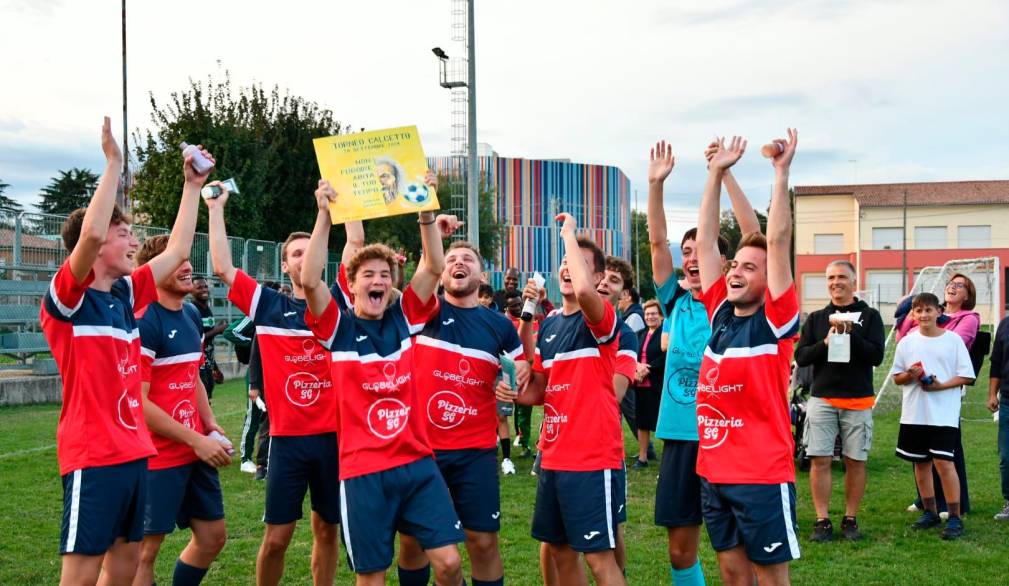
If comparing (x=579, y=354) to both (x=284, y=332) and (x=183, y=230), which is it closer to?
(x=284, y=332)

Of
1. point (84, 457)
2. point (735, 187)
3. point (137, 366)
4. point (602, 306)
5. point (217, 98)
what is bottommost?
point (84, 457)

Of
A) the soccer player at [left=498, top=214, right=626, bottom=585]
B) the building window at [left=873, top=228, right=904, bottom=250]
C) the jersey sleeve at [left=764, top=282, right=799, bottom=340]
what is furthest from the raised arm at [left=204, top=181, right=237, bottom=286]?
the building window at [left=873, top=228, right=904, bottom=250]

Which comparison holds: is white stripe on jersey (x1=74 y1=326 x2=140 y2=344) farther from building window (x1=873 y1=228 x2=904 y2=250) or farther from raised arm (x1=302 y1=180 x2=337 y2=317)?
building window (x1=873 y1=228 x2=904 y2=250)

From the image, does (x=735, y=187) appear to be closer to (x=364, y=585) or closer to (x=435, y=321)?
(x=435, y=321)

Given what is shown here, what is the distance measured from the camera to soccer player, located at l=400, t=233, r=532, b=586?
5.22m

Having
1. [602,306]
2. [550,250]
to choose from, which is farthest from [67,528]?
[550,250]

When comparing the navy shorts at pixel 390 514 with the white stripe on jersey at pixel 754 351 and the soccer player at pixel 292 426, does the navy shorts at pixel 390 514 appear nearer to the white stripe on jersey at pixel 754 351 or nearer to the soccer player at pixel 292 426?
the soccer player at pixel 292 426

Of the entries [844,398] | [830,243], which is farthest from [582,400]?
[830,243]

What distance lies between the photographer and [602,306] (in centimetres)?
503

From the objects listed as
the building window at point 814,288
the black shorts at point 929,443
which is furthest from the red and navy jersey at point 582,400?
the building window at point 814,288

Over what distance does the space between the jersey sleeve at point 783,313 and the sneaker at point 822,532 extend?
3.67m

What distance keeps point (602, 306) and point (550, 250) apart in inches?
2545

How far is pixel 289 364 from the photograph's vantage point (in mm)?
5613

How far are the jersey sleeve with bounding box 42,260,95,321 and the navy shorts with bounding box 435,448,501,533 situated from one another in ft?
7.00
